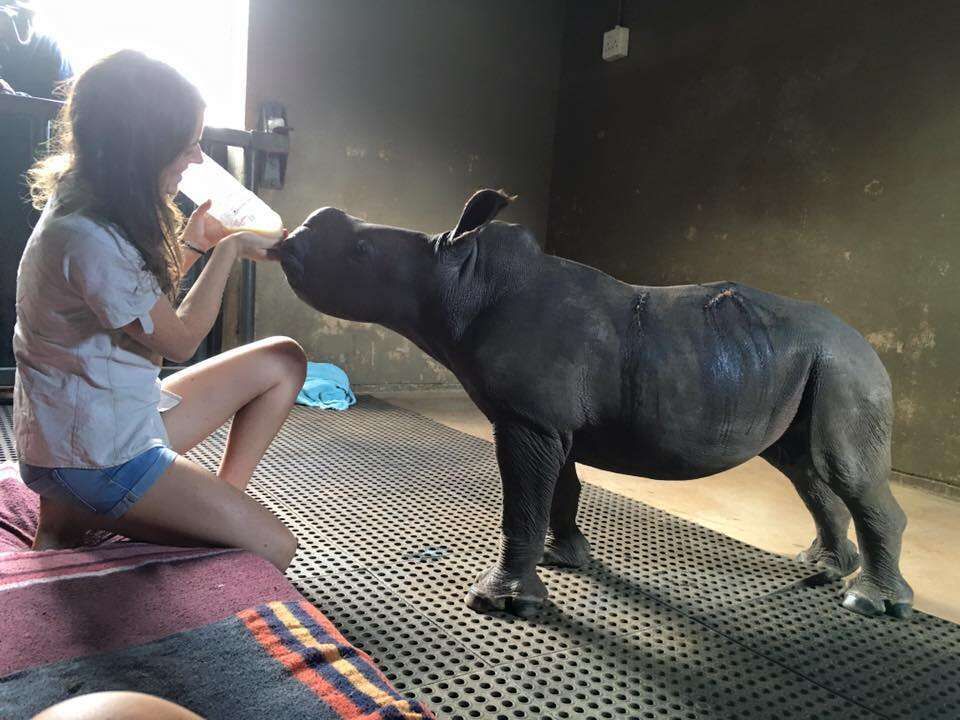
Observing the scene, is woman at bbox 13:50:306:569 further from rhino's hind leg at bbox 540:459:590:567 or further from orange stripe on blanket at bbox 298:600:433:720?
rhino's hind leg at bbox 540:459:590:567

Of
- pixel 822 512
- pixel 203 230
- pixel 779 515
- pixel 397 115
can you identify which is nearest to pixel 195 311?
pixel 203 230

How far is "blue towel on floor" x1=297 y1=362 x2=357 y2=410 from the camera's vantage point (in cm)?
409

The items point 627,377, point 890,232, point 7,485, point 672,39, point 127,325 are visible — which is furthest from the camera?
point 672,39

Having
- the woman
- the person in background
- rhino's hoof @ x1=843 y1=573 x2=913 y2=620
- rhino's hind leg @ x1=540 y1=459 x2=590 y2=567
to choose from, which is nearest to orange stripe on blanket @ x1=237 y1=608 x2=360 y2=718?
the woman

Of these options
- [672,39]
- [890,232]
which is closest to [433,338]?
[890,232]

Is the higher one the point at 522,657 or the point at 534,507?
the point at 534,507

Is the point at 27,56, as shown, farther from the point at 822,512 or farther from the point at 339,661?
the point at 822,512

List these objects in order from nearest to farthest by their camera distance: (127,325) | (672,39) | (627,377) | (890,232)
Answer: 1. (127,325)
2. (627,377)
3. (890,232)
4. (672,39)

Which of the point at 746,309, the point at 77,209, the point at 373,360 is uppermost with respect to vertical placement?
the point at 77,209

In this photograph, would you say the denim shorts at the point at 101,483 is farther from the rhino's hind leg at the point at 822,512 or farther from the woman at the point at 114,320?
the rhino's hind leg at the point at 822,512

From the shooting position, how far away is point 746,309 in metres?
1.91

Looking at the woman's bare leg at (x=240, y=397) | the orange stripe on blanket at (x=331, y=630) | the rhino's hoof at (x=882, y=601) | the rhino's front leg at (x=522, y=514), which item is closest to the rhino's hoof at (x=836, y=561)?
the rhino's hoof at (x=882, y=601)

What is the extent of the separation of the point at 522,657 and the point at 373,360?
3572 millimetres

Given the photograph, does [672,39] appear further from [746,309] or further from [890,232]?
[746,309]
